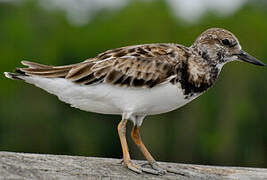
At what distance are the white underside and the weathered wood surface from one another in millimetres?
615

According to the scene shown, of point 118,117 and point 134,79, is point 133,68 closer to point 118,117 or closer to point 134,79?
point 134,79

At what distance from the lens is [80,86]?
6.70 m

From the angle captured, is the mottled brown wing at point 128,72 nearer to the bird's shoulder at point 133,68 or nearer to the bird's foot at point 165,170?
the bird's shoulder at point 133,68

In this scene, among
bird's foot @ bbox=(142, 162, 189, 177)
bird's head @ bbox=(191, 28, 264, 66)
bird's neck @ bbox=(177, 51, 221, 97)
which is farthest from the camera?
bird's head @ bbox=(191, 28, 264, 66)

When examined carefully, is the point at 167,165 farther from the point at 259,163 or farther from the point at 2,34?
the point at 2,34

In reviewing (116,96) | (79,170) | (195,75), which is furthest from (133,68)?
(79,170)

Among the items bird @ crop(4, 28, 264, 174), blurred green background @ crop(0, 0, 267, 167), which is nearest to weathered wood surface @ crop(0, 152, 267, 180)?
bird @ crop(4, 28, 264, 174)

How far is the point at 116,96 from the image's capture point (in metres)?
6.60

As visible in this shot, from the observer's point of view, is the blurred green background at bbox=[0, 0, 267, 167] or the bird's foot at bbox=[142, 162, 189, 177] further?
the blurred green background at bbox=[0, 0, 267, 167]

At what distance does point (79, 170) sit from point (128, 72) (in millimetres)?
1385

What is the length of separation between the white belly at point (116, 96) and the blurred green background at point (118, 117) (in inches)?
762

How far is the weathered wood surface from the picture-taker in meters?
5.36

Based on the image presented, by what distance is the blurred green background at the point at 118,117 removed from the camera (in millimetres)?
30516

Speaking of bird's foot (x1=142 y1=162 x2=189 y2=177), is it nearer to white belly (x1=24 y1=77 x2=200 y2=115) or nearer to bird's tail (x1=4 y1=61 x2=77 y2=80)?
white belly (x1=24 y1=77 x2=200 y2=115)
